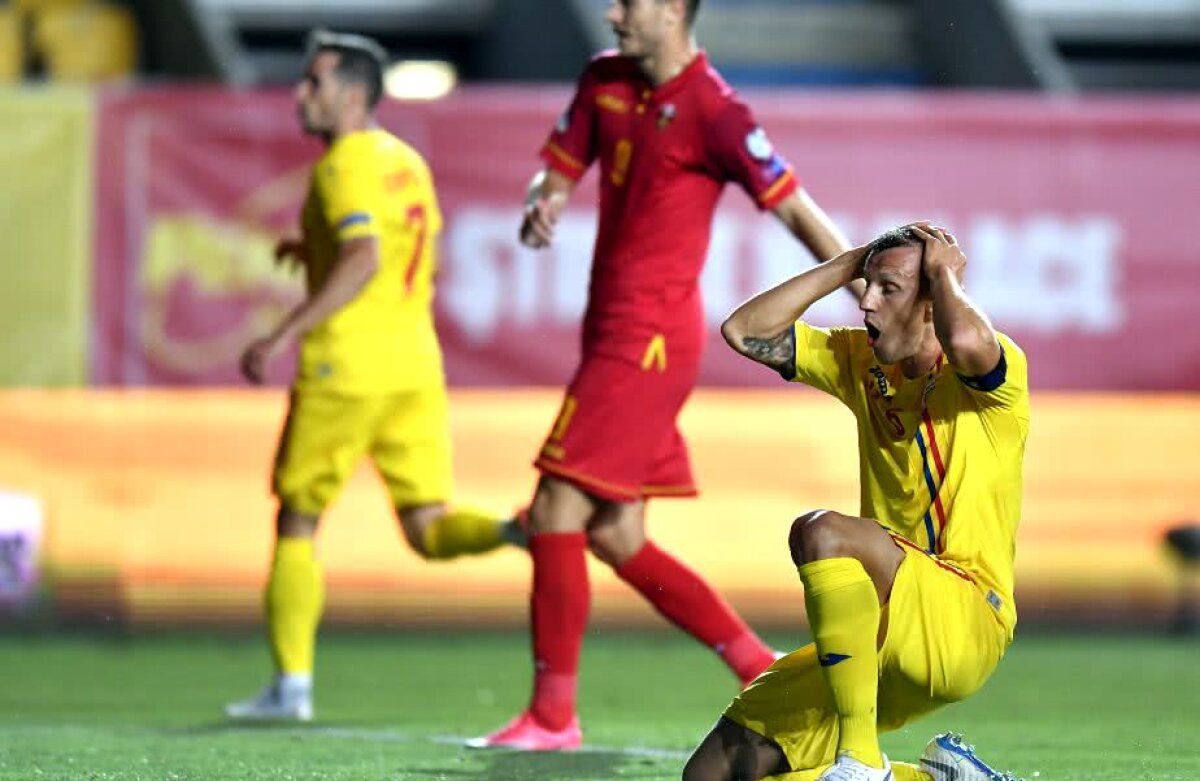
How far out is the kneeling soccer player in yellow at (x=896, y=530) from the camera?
4.48 metres

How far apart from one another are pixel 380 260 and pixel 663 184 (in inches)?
46.5

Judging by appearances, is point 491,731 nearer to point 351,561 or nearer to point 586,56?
point 351,561

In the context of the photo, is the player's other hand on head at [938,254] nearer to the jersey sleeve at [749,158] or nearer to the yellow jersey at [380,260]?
the jersey sleeve at [749,158]

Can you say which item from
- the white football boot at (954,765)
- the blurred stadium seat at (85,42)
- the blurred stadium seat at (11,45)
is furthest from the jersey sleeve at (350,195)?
the blurred stadium seat at (85,42)

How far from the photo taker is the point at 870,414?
4836 millimetres

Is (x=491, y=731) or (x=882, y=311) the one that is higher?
(x=882, y=311)

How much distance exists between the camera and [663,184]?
6.38 meters

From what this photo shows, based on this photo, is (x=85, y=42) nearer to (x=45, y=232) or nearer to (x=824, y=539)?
(x=45, y=232)

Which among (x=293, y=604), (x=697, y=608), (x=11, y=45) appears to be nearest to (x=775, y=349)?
(x=697, y=608)

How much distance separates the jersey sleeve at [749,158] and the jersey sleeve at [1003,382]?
1.66 metres

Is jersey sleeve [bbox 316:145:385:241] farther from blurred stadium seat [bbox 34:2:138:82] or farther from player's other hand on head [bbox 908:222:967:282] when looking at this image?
blurred stadium seat [bbox 34:2:138:82]

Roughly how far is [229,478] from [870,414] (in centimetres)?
570

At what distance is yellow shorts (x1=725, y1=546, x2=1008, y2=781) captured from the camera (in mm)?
4547

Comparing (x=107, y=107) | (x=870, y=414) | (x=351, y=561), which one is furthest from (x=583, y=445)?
(x=107, y=107)
